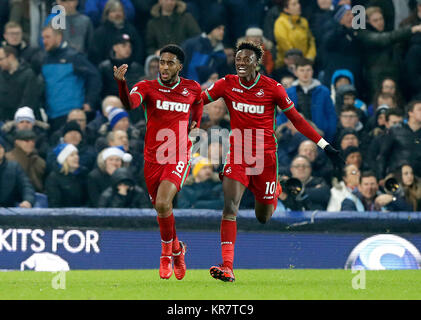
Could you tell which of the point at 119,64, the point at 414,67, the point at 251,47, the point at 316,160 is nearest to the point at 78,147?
the point at 119,64

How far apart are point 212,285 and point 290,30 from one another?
283 inches

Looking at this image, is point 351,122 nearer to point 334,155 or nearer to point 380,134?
point 380,134

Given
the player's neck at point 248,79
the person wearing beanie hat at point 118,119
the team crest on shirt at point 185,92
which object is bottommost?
the team crest on shirt at point 185,92

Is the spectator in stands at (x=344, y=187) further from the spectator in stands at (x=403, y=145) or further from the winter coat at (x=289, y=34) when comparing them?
the winter coat at (x=289, y=34)

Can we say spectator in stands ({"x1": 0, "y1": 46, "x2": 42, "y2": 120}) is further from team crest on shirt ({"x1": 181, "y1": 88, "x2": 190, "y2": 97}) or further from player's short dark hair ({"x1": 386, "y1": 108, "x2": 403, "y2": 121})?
player's short dark hair ({"x1": 386, "y1": 108, "x2": 403, "y2": 121})

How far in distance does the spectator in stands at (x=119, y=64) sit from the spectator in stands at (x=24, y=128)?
144 cm

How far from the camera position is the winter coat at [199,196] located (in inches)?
496

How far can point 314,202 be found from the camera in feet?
41.7

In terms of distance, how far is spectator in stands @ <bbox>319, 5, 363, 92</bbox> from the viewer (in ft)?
49.9

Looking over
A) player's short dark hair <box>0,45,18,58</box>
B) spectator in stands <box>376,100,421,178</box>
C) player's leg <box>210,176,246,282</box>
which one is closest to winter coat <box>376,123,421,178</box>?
spectator in stands <box>376,100,421,178</box>

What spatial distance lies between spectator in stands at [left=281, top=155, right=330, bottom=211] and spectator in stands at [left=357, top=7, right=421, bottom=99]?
10.5ft

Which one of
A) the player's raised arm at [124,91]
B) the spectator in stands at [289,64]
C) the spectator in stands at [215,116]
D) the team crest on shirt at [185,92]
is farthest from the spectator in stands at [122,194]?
the spectator in stands at [289,64]

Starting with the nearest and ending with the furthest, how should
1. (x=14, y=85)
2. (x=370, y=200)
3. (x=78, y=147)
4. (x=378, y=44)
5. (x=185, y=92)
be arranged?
(x=185, y=92) → (x=370, y=200) → (x=78, y=147) → (x=14, y=85) → (x=378, y=44)

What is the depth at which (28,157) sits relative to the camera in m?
13.3
